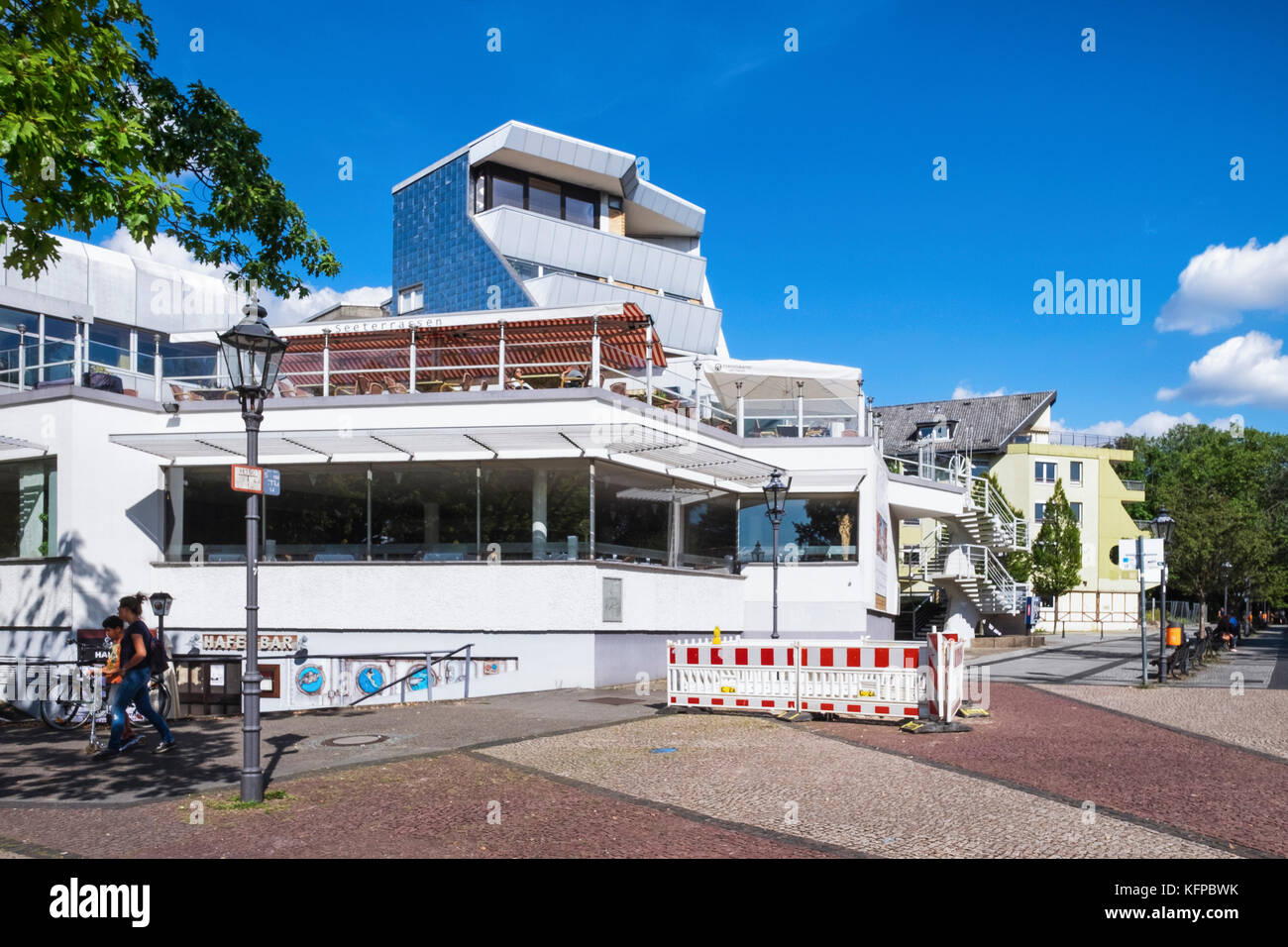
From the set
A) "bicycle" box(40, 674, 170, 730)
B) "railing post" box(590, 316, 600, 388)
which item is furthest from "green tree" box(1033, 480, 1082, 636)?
"bicycle" box(40, 674, 170, 730)

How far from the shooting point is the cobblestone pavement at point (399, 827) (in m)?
7.16

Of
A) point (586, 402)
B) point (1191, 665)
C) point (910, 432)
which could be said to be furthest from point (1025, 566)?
point (586, 402)

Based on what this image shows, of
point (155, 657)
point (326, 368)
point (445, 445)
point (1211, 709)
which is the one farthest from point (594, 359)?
point (1211, 709)

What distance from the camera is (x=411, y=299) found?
1619 inches

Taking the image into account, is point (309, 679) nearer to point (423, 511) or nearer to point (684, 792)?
point (423, 511)

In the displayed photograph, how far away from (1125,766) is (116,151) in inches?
427

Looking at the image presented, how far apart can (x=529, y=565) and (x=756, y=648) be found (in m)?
6.12

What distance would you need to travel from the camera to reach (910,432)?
68.2 meters

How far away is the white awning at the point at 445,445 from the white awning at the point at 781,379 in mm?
4277

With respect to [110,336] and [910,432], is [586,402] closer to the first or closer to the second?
[110,336]

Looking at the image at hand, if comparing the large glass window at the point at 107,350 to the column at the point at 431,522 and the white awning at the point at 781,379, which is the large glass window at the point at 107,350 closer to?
the column at the point at 431,522

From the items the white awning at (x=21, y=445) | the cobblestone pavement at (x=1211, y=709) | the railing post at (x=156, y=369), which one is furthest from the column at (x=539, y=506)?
the cobblestone pavement at (x=1211, y=709)

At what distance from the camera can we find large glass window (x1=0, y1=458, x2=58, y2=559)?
20.7 metres

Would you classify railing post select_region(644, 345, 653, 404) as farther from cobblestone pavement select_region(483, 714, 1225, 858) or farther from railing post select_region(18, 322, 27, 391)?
railing post select_region(18, 322, 27, 391)
